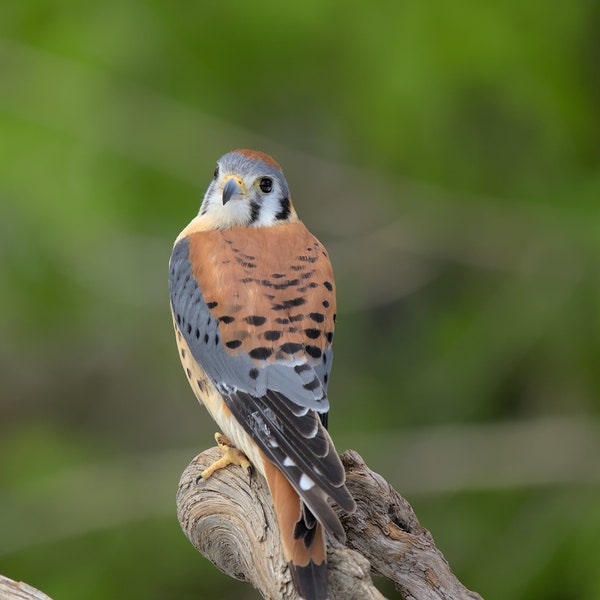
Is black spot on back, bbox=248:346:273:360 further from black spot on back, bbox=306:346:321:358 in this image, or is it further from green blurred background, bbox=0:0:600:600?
green blurred background, bbox=0:0:600:600

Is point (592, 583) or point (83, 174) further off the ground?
point (83, 174)

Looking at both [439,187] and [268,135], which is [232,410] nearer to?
[439,187]

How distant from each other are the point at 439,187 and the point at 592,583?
2.35m

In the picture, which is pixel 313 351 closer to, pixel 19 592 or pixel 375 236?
pixel 19 592

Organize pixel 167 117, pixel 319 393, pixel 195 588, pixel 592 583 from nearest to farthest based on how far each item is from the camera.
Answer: pixel 319 393
pixel 592 583
pixel 167 117
pixel 195 588

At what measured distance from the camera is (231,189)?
13.6 feet

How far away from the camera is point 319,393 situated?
138 inches

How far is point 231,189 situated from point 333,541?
1404mm

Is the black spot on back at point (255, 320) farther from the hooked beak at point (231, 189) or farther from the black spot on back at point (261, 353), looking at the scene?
the hooked beak at point (231, 189)

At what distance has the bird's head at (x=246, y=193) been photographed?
4.22 meters

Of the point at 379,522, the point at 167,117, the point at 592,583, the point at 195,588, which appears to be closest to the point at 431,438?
the point at 592,583

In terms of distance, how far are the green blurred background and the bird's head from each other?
2.01 meters

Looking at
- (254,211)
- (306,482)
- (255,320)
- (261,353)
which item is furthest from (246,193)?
(306,482)

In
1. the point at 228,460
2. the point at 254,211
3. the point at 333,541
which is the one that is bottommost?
the point at 333,541
